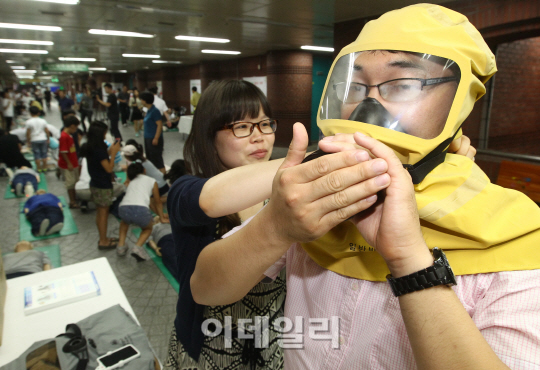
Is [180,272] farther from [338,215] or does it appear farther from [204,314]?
[338,215]

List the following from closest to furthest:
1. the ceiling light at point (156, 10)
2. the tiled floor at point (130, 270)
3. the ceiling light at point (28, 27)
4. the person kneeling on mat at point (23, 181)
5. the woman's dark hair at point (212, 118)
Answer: the woman's dark hair at point (212, 118) → the tiled floor at point (130, 270) → the ceiling light at point (156, 10) → the person kneeling on mat at point (23, 181) → the ceiling light at point (28, 27)

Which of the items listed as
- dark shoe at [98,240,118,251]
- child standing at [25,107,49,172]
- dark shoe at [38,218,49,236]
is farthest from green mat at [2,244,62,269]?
child standing at [25,107,49,172]

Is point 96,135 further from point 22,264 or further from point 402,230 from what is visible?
point 402,230

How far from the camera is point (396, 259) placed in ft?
2.13

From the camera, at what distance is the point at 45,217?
5.10m

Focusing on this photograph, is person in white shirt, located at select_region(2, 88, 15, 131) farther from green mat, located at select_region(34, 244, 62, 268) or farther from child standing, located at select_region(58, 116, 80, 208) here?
green mat, located at select_region(34, 244, 62, 268)

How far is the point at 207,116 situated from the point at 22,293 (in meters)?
1.92

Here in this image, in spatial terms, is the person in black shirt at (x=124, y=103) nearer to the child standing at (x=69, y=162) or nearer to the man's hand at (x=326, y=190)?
the child standing at (x=69, y=162)

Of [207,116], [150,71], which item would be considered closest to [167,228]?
[207,116]

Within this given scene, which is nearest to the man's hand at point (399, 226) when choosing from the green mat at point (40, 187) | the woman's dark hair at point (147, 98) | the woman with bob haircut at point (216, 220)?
the woman with bob haircut at point (216, 220)

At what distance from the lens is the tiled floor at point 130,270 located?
335 centimetres

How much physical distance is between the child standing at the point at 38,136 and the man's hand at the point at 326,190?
9947 millimetres

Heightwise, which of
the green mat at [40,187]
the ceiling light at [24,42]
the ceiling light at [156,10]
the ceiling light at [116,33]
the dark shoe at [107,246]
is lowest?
the dark shoe at [107,246]

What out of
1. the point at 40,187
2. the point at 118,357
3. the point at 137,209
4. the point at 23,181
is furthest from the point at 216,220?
the point at 40,187
